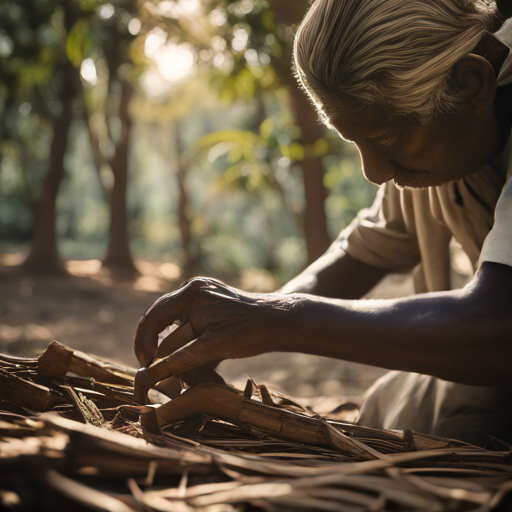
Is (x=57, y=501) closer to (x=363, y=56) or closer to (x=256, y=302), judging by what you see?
(x=256, y=302)

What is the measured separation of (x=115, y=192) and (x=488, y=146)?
380 inches

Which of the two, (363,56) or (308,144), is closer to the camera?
(363,56)

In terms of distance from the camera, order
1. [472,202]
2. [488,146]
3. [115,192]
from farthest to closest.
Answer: [115,192], [472,202], [488,146]

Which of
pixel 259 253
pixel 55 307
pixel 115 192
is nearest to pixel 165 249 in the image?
pixel 259 253

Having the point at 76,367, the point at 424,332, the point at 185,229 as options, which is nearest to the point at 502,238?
the point at 424,332

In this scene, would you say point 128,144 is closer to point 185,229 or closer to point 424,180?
point 185,229

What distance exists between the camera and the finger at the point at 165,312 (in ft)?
2.99

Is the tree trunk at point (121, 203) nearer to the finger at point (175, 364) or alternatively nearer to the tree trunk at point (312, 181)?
the tree trunk at point (312, 181)

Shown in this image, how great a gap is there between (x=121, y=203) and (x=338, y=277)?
9.23 metres

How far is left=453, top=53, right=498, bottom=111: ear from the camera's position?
1.07 metres

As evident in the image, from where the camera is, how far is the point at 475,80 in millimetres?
1091

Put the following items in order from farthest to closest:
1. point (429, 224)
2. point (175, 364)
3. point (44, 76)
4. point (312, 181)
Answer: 1. point (44, 76)
2. point (312, 181)
3. point (429, 224)
4. point (175, 364)

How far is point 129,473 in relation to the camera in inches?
24.4

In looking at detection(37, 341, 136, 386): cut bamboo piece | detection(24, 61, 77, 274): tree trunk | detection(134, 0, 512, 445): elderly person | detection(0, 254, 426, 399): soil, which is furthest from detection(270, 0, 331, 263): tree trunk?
detection(24, 61, 77, 274): tree trunk
